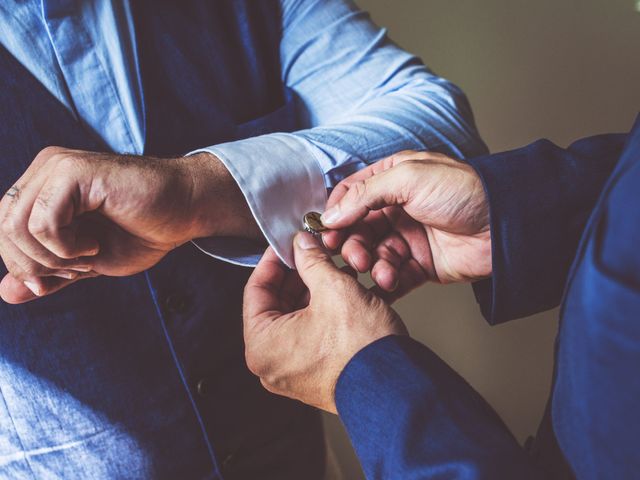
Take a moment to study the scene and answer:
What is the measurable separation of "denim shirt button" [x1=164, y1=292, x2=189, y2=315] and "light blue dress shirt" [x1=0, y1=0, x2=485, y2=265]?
95 mm

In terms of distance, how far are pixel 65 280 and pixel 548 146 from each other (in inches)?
24.4

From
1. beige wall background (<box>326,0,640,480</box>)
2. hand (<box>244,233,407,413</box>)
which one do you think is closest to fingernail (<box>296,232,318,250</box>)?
hand (<box>244,233,407,413</box>)

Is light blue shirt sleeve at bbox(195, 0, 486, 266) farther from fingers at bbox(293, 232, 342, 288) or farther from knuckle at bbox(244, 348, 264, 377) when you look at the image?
knuckle at bbox(244, 348, 264, 377)

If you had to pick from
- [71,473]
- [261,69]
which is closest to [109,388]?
[71,473]

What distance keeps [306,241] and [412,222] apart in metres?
0.20

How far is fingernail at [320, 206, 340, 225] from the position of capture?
2.25ft

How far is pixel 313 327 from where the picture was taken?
58 centimetres

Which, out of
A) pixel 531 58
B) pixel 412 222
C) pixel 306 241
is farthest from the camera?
pixel 531 58

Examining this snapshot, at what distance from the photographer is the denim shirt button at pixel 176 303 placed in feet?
2.46

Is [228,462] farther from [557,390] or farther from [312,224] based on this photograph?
[557,390]

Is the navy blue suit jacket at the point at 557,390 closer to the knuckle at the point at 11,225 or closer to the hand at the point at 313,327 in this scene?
the hand at the point at 313,327

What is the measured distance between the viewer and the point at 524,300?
689 mm

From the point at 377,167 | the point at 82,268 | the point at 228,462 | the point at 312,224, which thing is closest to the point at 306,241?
the point at 312,224

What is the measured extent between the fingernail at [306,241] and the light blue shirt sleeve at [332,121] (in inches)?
0.9
